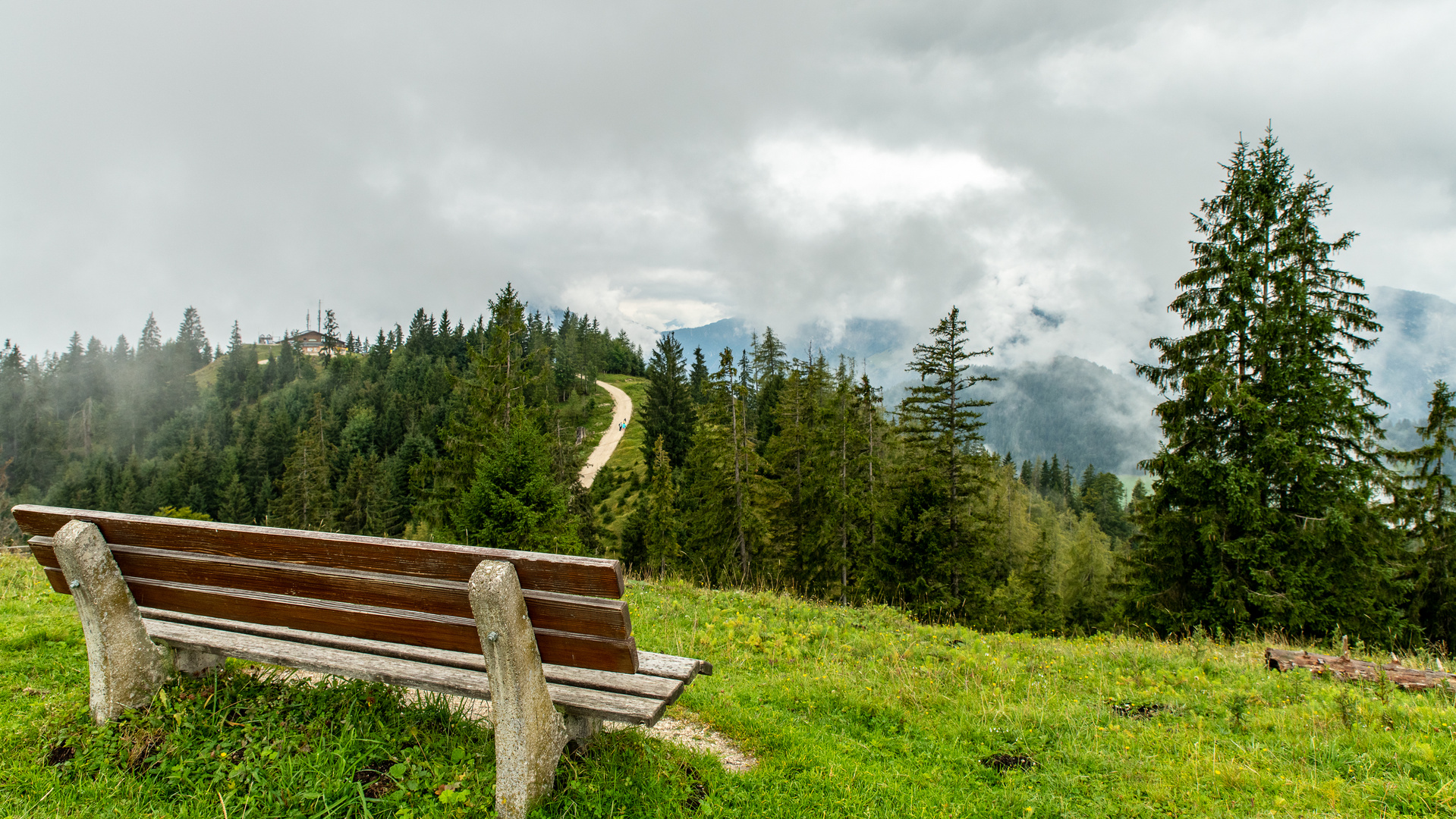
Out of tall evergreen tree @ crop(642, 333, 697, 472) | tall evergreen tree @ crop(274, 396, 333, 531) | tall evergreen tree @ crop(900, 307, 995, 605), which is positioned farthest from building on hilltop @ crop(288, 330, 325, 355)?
tall evergreen tree @ crop(900, 307, 995, 605)

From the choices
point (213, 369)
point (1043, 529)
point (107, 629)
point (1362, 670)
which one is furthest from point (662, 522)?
point (213, 369)

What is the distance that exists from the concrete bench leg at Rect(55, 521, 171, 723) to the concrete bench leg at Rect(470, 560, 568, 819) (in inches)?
92.9

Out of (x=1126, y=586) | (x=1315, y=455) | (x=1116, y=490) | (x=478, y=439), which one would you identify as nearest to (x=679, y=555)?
(x=478, y=439)

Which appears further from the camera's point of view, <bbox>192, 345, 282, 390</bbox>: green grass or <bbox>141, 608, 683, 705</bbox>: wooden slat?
<bbox>192, 345, 282, 390</bbox>: green grass

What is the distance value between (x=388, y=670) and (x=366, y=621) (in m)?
0.33

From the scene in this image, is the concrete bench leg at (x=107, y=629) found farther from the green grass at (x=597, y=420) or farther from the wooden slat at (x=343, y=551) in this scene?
the green grass at (x=597, y=420)

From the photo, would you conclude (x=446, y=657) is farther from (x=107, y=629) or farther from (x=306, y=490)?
(x=306, y=490)

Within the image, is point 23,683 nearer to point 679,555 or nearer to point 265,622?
point 265,622

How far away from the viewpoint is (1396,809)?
340 centimetres

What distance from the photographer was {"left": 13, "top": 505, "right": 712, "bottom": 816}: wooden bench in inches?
108

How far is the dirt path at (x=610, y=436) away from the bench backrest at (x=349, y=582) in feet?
166

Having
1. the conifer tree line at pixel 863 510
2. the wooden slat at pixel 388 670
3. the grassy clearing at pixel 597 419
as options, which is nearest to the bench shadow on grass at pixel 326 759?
the wooden slat at pixel 388 670

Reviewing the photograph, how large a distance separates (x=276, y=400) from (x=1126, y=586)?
139m

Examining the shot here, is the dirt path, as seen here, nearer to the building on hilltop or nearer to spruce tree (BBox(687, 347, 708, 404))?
spruce tree (BBox(687, 347, 708, 404))
